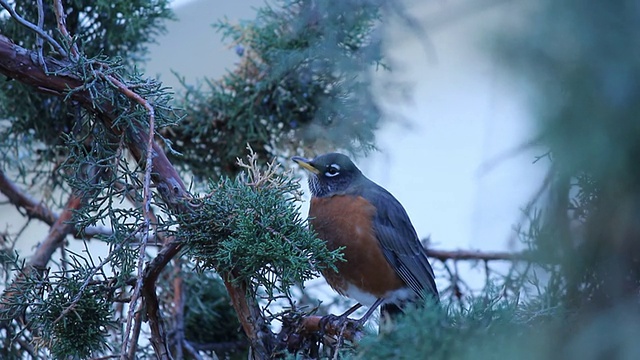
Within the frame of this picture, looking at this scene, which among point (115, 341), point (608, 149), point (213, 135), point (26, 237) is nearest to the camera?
point (608, 149)

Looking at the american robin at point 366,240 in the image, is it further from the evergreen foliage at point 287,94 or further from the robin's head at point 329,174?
the evergreen foliage at point 287,94

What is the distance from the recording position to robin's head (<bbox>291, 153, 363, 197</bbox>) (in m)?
2.13

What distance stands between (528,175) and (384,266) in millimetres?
1288

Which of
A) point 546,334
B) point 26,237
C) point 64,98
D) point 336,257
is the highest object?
point 26,237

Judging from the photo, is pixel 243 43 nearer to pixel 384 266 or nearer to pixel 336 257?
pixel 384 266

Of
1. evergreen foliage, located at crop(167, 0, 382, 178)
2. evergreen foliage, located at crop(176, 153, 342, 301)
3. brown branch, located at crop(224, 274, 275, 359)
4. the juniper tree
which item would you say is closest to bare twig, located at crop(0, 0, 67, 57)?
the juniper tree

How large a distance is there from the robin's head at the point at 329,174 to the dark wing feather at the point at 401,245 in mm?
57

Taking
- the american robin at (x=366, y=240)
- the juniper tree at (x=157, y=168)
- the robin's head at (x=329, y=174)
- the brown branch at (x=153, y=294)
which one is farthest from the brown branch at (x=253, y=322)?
the robin's head at (x=329, y=174)

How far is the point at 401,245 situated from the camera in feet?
6.70

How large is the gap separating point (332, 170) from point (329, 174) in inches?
0.6

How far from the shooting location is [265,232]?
133 centimetres

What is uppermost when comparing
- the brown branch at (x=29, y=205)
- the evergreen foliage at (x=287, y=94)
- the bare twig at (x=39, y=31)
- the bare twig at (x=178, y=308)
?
the evergreen foliage at (x=287, y=94)

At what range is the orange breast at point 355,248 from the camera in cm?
193

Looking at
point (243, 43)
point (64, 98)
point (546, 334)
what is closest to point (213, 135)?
point (243, 43)
